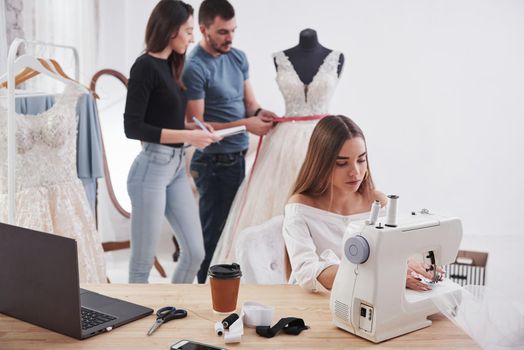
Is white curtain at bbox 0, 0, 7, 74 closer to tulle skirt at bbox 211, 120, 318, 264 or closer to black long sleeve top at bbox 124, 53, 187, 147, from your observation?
black long sleeve top at bbox 124, 53, 187, 147

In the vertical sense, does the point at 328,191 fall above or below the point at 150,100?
below

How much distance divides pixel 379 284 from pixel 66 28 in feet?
9.39

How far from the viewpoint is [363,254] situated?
1264mm

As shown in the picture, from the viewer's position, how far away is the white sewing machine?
49.5 inches

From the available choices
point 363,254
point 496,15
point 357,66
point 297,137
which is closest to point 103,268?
point 297,137

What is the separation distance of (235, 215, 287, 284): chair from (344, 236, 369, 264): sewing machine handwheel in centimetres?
54

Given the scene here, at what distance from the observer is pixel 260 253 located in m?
1.86

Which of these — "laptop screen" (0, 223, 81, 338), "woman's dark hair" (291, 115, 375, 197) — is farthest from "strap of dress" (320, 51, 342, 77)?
"laptop screen" (0, 223, 81, 338)

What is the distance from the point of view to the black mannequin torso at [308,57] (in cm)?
299

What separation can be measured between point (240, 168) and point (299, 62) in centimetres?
61

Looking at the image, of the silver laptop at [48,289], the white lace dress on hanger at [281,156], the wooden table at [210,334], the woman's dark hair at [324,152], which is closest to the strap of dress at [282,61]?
the white lace dress on hanger at [281,156]

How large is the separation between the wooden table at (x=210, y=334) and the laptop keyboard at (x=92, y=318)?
4 cm

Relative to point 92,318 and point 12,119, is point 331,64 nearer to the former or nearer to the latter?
point 12,119

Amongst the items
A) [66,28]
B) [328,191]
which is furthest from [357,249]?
[66,28]
